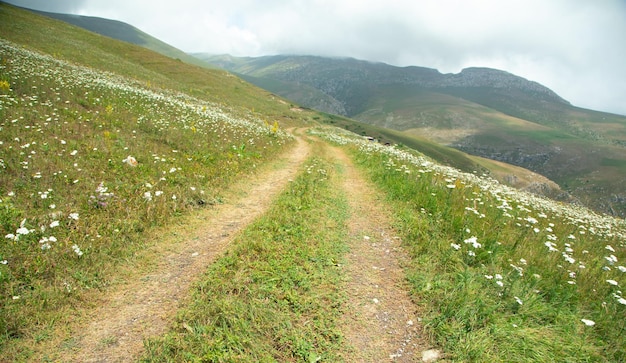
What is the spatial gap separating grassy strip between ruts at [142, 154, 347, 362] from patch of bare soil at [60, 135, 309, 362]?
378 millimetres

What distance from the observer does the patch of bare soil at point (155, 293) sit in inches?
166

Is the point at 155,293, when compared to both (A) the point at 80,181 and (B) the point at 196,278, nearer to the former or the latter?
(B) the point at 196,278

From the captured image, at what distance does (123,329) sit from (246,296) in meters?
1.98

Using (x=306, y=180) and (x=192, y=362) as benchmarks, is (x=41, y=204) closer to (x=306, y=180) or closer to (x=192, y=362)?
(x=192, y=362)

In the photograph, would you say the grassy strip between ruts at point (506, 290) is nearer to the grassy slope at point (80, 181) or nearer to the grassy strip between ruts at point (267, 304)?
the grassy strip between ruts at point (267, 304)

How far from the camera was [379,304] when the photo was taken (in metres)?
5.50

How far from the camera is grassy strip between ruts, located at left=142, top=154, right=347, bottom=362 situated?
Result: 164 inches

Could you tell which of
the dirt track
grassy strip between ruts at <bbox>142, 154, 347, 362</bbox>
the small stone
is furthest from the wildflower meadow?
the small stone

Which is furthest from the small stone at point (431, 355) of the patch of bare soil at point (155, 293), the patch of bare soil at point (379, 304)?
the patch of bare soil at point (155, 293)

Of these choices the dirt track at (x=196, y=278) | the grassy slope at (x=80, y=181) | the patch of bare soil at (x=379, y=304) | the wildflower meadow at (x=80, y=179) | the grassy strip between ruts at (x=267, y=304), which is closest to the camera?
the grassy strip between ruts at (x=267, y=304)

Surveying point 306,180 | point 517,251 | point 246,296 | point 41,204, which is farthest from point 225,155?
point 517,251

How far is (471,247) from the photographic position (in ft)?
23.0

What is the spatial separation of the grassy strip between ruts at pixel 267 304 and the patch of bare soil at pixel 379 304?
0.31 metres

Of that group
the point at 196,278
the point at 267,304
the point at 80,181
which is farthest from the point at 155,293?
the point at 80,181
